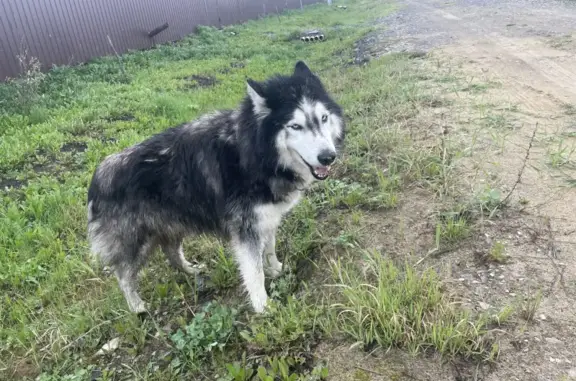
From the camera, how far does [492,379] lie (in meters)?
2.00

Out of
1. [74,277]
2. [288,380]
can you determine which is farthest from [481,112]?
[74,277]

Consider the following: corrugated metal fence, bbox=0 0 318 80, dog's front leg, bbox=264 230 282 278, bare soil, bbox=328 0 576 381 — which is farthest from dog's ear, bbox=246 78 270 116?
corrugated metal fence, bbox=0 0 318 80

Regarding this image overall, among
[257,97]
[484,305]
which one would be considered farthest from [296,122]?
[484,305]

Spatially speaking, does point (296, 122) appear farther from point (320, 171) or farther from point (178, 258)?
point (178, 258)

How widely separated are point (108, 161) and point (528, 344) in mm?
→ 3081

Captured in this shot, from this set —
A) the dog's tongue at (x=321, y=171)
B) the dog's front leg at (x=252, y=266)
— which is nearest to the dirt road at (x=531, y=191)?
the dog's tongue at (x=321, y=171)

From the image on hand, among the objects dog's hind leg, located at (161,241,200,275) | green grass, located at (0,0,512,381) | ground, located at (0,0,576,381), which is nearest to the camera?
ground, located at (0,0,576,381)

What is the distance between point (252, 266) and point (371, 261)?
2.83ft

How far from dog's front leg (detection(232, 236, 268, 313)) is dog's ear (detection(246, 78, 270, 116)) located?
0.90m

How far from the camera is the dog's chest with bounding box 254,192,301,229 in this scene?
2.88 meters

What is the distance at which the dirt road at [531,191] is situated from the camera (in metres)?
2.12

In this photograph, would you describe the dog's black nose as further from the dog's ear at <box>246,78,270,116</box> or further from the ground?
the ground

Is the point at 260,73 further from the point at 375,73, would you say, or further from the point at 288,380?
the point at 288,380

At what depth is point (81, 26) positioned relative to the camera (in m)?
11.7
